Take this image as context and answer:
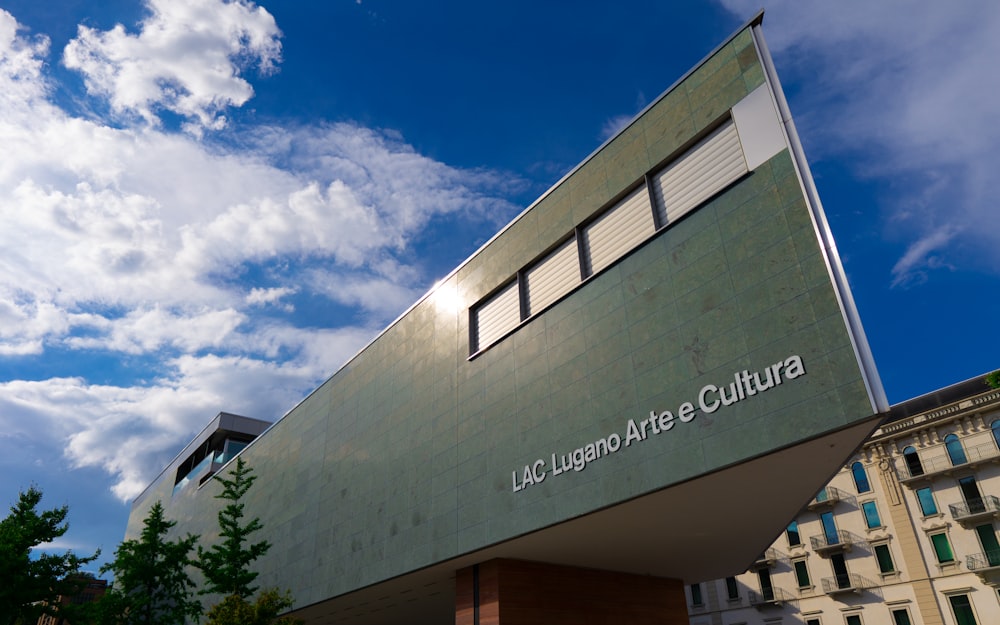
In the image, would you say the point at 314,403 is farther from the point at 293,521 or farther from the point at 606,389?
the point at 606,389

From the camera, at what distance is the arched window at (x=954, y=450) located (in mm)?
42219

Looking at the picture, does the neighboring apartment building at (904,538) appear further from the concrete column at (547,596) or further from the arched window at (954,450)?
the concrete column at (547,596)

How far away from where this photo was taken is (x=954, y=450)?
42.7 meters

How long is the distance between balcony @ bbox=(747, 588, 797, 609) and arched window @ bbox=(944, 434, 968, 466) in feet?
50.1

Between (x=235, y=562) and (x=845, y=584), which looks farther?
(x=845, y=584)

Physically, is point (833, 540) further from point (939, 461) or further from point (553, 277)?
point (553, 277)

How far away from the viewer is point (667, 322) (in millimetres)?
14320

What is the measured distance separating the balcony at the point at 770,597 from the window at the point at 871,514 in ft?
26.5

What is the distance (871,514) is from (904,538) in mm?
2713

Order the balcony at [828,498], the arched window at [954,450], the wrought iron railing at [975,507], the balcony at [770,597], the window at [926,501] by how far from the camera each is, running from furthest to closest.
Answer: the balcony at [770,597]
the balcony at [828,498]
the window at [926,501]
the arched window at [954,450]
the wrought iron railing at [975,507]

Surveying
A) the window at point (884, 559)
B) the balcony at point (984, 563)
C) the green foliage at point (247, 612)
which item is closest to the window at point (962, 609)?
the balcony at point (984, 563)

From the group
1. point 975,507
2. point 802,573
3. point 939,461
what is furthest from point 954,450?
point 802,573

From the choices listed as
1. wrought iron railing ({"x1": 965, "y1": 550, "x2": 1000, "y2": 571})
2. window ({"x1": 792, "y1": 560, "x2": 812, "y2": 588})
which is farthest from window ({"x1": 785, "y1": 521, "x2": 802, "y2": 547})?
wrought iron railing ({"x1": 965, "y1": 550, "x2": 1000, "y2": 571})

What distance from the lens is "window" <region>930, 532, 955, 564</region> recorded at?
4112 cm
